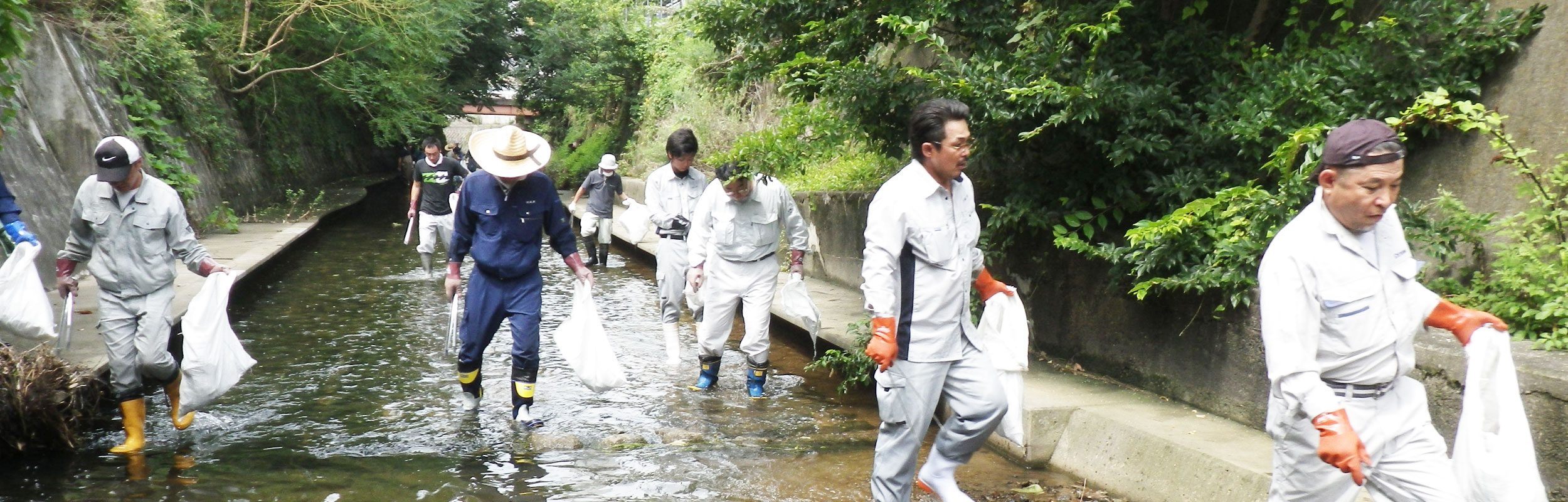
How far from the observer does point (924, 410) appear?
4.05 metres

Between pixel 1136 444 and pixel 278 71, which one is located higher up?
pixel 278 71

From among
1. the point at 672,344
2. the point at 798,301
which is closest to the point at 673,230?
the point at 672,344

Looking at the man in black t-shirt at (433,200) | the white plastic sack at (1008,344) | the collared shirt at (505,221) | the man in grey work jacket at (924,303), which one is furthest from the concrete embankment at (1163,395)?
the man in black t-shirt at (433,200)

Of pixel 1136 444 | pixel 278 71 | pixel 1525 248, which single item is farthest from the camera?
pixel 278 71

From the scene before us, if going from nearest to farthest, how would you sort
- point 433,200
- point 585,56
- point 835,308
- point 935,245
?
point 935,245, point 835,308, point 433,200, point 585,56

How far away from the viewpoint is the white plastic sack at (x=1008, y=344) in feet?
14.4

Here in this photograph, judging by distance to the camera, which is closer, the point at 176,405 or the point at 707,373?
the point at 176,405

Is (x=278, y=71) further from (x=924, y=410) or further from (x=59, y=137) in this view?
(x=924, y=410)

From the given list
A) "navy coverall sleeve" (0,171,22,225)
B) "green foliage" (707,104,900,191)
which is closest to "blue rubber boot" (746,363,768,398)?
"green foliage" (707,104,900,191)

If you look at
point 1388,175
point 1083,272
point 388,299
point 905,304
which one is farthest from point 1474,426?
point 388,299

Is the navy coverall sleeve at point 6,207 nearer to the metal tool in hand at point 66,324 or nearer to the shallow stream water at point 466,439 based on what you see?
the metal tool in hand at point 66,324

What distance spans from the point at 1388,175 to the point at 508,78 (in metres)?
39.9

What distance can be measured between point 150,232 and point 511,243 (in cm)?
171

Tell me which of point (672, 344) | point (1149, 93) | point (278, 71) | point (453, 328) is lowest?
point (672, 344)
